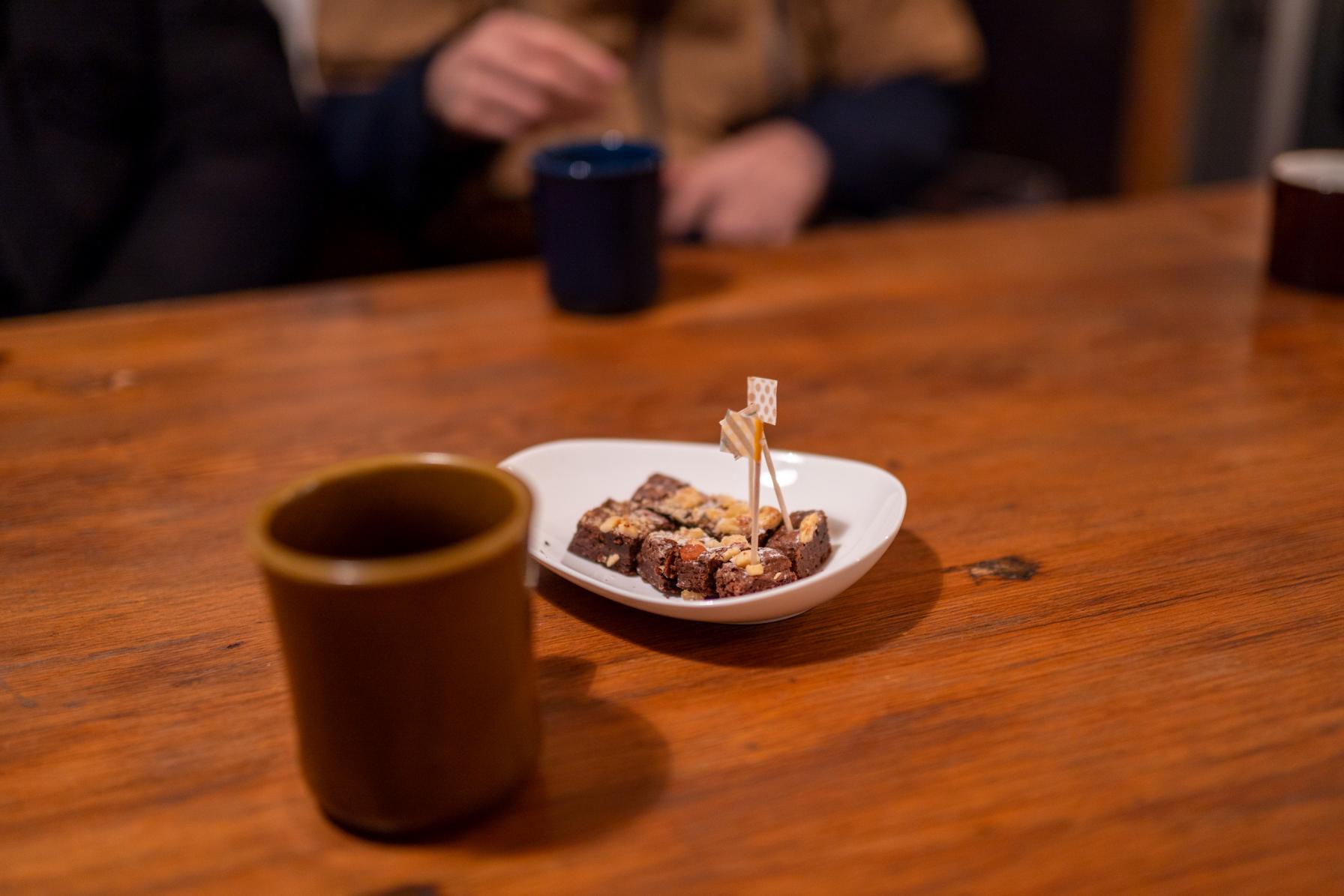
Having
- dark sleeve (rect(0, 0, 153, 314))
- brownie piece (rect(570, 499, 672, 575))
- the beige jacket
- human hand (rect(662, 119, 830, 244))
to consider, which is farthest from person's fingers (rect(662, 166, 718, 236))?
brownie piece (rect(570, 499, 672, 575))

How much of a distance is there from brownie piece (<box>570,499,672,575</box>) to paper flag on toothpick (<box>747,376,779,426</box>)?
0.34 ft

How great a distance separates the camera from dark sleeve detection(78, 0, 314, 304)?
1398 mm

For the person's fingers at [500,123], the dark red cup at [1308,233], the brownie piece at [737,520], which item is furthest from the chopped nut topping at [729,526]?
the person's fingers at [500,123]

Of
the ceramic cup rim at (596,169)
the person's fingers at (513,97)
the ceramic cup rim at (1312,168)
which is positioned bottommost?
the ceramic cup rim at (1312,168)

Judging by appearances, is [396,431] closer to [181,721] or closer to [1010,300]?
[181,721]

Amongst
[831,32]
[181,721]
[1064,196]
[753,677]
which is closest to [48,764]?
[181,721]

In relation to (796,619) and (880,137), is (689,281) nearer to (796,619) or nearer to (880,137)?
(880,137)

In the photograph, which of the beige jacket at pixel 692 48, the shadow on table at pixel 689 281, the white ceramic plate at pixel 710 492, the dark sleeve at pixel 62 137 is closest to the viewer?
the white ceramic plate at pixel 710 492

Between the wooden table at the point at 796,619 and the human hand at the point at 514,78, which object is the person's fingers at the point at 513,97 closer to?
the human hand at the point at 514,78

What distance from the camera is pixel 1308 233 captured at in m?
Answer: 1.11

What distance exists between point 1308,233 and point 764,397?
2.69 ft

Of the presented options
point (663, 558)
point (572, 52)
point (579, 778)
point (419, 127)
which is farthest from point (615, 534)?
point (419, 127)

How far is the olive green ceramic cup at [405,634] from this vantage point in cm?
42

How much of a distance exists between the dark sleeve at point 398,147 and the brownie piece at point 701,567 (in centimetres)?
108
